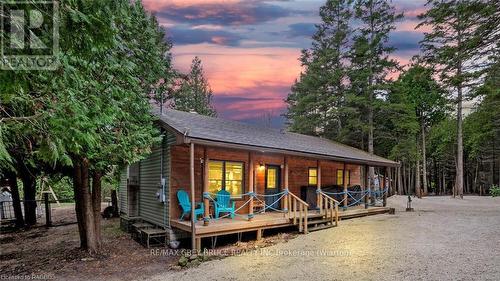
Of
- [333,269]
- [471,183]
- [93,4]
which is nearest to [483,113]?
[333,269]

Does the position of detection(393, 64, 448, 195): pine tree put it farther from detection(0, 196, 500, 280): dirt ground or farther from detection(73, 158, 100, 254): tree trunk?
detection(73, 158, 100, 254): tree trunk

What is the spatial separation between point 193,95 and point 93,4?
117ft

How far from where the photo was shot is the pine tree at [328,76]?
82.0ft

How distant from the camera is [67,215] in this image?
17031 millimetres

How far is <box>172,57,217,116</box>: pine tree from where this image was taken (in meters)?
36.8

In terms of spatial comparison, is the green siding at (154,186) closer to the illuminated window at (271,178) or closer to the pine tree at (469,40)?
the illuminated window at (271,178)

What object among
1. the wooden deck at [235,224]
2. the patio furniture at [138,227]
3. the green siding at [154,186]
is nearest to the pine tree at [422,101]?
the wooden deck at [235,224]

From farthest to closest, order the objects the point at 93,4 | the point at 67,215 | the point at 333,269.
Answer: the point at 67,215, the point at 333,269, the point at 93,4

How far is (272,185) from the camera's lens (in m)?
12.8

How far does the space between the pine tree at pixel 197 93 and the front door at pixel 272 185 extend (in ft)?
78.8

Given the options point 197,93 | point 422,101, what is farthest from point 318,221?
point 197,93

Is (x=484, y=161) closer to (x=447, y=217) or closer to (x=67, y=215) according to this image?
(x=447, y=217)

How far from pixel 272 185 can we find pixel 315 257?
5588mm

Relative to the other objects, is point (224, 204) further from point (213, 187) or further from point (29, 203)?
point (29, 203)
